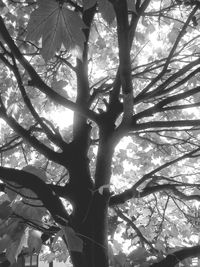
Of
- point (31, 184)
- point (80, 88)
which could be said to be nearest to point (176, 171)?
point (80, 88)

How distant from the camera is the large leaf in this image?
1.04m

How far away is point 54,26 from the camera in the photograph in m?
1.13

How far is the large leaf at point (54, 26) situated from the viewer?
1.04m

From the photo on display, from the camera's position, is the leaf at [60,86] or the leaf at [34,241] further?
the leaf at [60,86]

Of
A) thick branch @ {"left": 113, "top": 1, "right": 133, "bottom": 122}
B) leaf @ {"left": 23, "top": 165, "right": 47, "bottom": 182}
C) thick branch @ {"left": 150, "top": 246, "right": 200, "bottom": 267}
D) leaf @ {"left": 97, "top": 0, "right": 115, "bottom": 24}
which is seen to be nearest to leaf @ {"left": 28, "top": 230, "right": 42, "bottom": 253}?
leaf @ {"left": 23, "top": 165, "right": 47, "bottom": 182}

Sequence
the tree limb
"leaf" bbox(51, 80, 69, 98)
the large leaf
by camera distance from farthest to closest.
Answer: "leaf" bbox(51, 80, 69, 98) → the tree limb → the large leaf

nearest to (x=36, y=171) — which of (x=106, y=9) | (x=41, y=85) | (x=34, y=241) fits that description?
(x=34, y=241)

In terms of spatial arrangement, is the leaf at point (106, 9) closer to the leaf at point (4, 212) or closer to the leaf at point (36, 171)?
the leaf at point (4, 212)

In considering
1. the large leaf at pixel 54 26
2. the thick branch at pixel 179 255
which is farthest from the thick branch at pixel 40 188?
the large leaf at pixel 54 26

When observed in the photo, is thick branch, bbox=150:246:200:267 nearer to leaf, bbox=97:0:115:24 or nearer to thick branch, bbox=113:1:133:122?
thick branch, bbox=113:1:133:122

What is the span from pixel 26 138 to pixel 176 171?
3.20 m

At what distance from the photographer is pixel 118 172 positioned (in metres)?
4.74

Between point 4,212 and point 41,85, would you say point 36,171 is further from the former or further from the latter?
point 41,85

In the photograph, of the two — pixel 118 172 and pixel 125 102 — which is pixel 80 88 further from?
pixel 118 172
